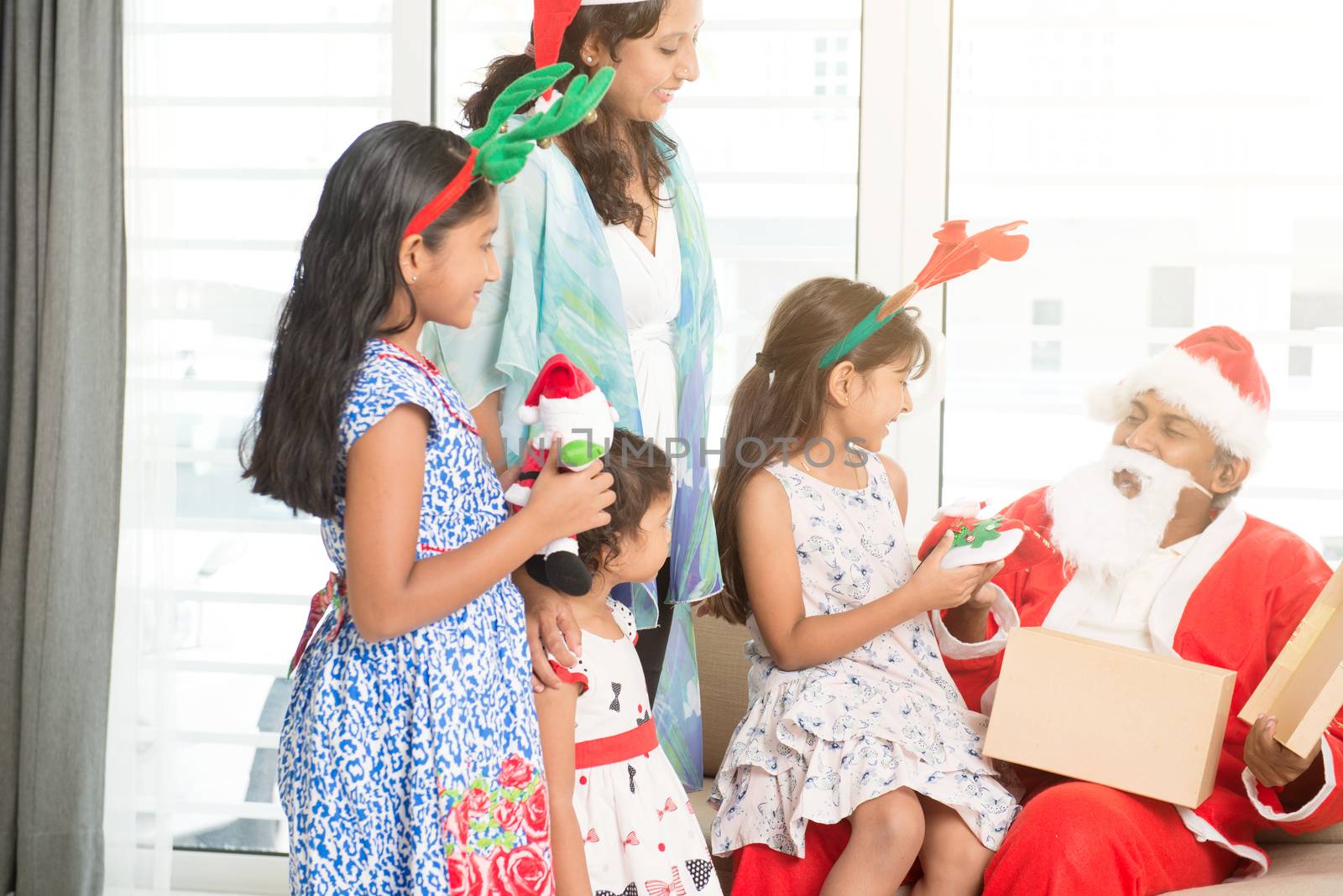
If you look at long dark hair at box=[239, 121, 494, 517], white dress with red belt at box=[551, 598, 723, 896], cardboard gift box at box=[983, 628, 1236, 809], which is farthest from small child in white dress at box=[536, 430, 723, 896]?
cardboard gift box at box=[983, 628, 1236, 809]

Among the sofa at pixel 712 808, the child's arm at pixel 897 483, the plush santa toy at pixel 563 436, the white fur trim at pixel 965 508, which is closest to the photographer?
the plush santa toy at pixel 563 436

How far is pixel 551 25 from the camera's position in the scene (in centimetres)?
147

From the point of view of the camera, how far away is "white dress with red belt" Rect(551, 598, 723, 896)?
1507 mm

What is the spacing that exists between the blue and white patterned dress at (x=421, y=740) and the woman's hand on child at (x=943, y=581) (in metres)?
0.64

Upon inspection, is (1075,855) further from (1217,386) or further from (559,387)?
(559,387)

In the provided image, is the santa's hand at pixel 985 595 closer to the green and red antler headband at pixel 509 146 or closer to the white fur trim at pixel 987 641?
the white fur trim at pixel 987 641

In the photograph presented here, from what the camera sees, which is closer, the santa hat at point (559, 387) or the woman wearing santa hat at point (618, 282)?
the santa hat at point (559, 387)

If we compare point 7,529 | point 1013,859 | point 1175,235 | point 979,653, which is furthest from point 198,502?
point 1175,235

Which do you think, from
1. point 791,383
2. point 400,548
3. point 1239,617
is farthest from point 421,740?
point 1239,617

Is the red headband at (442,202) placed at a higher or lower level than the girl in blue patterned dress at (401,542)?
higher

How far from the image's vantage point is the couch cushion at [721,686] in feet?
7.28

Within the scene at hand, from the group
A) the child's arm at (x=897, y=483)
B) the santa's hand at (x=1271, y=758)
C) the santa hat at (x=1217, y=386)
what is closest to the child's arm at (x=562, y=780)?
the child's arm at (x=897, y=483)

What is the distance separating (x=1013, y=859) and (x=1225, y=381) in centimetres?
80

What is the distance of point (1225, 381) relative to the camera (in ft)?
6.04
